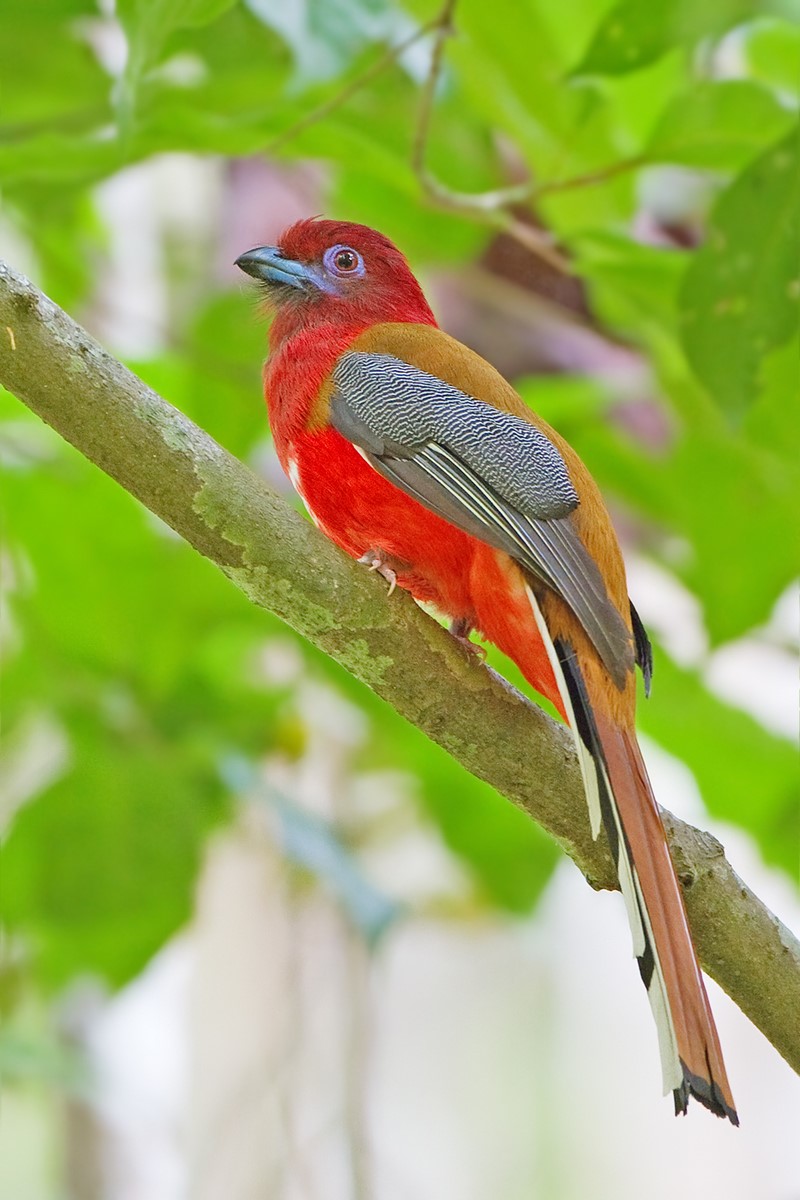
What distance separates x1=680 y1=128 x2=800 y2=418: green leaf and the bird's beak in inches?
23.8

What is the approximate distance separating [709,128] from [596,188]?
443 millimetres

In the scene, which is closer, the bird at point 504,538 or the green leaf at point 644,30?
the bird at point 504,538

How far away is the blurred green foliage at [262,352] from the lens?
2.34 meters

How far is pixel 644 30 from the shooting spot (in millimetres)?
2254

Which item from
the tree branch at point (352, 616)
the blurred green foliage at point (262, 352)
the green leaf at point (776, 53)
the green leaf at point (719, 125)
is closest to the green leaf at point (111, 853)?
the blurred green foliage at point (262, 352)

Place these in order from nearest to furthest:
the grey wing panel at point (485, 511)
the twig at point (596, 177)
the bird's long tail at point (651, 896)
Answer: the bird's long tail at point (651, 896)
the grey wing panel at point (485, 511)
the twig at point (596, 177)

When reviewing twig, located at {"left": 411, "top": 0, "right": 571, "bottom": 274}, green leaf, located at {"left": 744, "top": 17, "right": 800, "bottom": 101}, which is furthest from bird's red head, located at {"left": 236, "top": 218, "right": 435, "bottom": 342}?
green leaf, located at {"left": 744, "top": 17, "right": 800, "bottom": 101}

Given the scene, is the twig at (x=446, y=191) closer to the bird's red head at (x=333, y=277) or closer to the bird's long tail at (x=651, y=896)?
the bird's red head at (x=333, y=277)

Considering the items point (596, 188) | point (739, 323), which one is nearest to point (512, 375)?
point (596, 188)

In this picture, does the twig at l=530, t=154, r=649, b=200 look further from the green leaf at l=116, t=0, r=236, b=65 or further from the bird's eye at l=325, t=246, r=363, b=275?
the green leaf at l=116, t=0, r=236, b=65

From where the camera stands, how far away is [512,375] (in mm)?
3836

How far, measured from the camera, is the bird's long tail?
1.49m

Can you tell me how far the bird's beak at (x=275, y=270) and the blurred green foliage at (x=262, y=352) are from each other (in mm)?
177

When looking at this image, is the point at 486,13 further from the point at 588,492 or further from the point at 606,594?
the point at 606,594
